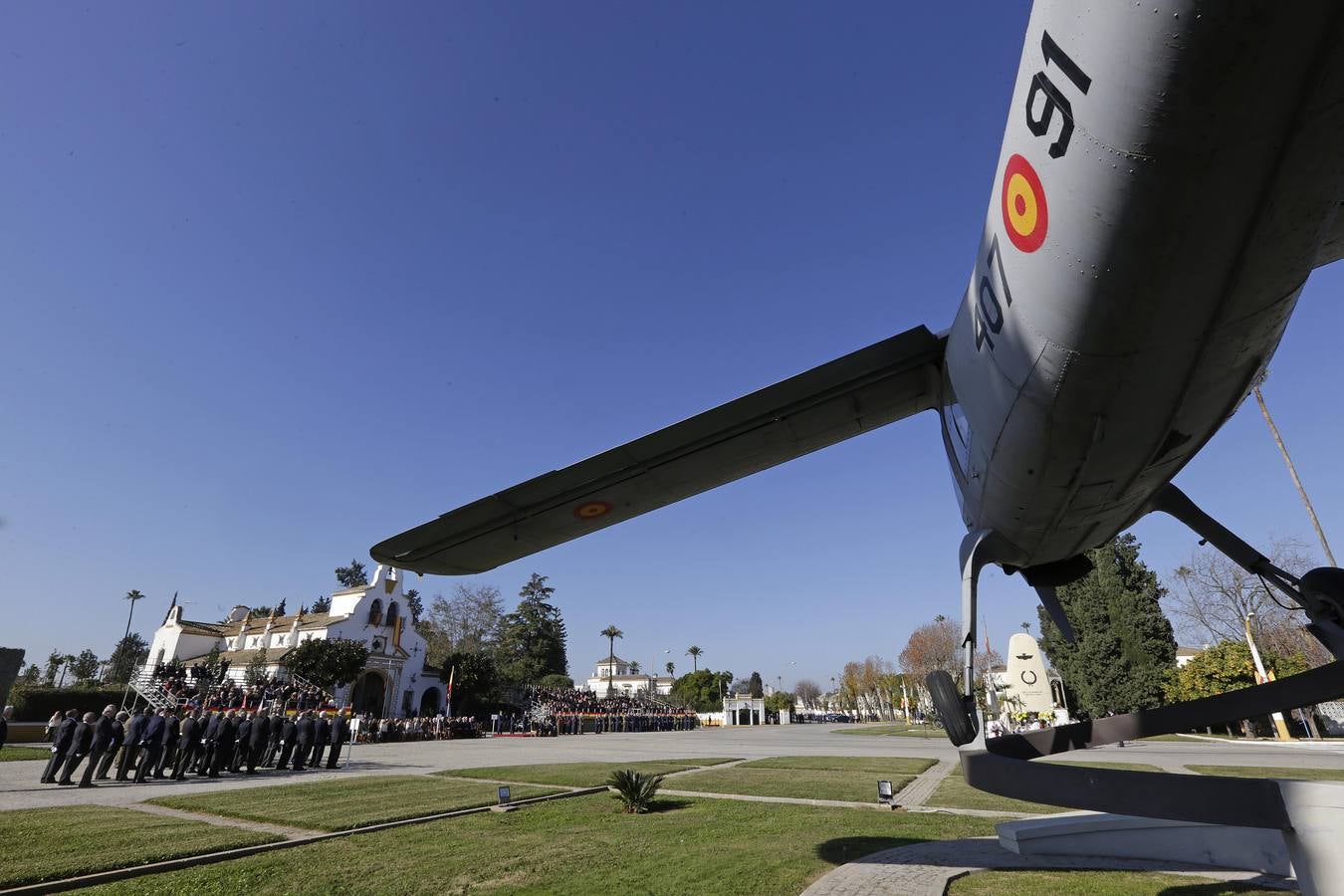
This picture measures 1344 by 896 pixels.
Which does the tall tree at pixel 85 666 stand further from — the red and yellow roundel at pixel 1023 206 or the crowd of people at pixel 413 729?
the red and yellow roundel at pixel 1023 206

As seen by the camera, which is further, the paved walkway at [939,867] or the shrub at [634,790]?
the shrub at [634,790]

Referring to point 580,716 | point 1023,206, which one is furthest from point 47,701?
point 1023,206

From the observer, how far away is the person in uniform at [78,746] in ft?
47.8

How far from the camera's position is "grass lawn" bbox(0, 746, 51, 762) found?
65.8 feet

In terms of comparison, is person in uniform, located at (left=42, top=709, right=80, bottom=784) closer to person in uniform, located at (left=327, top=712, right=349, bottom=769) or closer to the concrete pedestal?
person in uniform, located at (left=327, top=712, right=349, bottom=769)

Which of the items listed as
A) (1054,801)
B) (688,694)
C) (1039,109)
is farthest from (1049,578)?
(688,694)

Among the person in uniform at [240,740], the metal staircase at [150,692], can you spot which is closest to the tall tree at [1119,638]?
the person in uniform at [240,740]

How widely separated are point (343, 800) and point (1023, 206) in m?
15.1

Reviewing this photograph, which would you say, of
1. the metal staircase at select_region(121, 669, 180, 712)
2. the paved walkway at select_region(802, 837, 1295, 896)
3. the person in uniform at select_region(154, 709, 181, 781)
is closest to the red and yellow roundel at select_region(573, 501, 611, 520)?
the paved walkway at select_region(802, 837, 1295, 896)

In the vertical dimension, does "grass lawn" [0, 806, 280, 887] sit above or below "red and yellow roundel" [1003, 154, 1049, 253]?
below

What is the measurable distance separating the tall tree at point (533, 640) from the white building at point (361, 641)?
1563cm

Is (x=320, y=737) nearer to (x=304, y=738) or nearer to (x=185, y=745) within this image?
(x=304, y=738)

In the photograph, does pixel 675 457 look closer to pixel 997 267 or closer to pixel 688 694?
pixel 997 267

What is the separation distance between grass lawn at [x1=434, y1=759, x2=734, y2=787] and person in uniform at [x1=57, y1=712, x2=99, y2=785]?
26.5 ft
